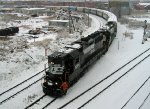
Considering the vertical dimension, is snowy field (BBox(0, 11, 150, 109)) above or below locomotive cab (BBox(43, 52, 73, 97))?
below

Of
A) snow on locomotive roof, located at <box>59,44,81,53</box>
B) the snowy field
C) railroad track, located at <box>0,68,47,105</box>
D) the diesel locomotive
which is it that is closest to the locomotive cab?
the diesel locomotive

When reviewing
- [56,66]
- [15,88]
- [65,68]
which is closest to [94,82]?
[65,68]

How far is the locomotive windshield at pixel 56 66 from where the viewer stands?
19891 millimetres

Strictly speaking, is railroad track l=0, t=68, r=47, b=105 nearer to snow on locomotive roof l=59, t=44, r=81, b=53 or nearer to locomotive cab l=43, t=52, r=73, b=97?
locomotive cab l=43, t=52, r=73, b=97

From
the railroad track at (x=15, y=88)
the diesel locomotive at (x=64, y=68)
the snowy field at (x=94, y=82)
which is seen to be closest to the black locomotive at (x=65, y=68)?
the diesel locomotive at (x=64, y=68)

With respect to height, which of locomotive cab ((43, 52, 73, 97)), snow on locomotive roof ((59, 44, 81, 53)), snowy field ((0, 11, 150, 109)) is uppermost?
snow on locomotive roof ((59, 44, 81, 53))

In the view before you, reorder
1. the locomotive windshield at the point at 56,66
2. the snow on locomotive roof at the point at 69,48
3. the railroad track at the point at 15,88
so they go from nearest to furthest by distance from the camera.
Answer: the locomotive windshield at the point at 56,66 → the railroad track at the point at 15,88 → the snow on locomotive roof at the point at 69,48

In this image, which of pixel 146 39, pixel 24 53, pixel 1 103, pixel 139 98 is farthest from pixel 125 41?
pixel 1 103

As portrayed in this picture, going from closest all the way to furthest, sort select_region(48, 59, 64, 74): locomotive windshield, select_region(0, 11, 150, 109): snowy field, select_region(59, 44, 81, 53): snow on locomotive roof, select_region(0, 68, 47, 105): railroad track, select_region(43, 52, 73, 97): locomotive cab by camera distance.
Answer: select_region(0, 11, 150, 109): snowy field, select_region(43, 52, 73, 97): locomotive cab, select_region(48, 59, 64, 74): locomotive windshield, select_region(0, 68, 47, 105): railroad track, select_region(59, 44, 81, 53): snow on locomotive roof

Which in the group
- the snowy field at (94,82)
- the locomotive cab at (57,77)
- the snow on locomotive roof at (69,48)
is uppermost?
the snow on locomotive roof at (69,48)

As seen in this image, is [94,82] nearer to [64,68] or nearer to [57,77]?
[64,68]

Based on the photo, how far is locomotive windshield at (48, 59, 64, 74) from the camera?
783 inches

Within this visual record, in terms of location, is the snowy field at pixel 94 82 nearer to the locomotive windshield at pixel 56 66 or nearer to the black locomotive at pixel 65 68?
the black locomotive at pixel 65 68

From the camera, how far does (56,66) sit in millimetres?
20047
